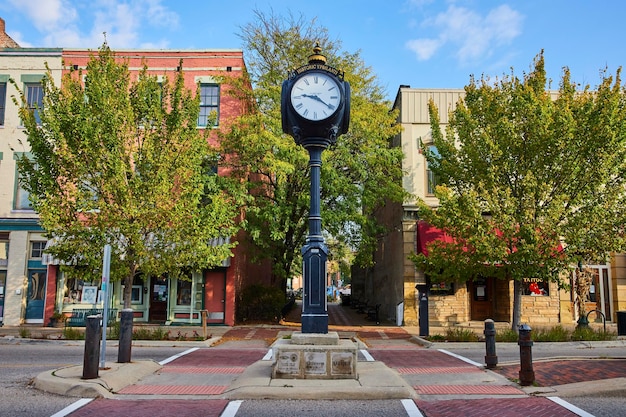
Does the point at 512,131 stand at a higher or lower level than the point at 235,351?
higher

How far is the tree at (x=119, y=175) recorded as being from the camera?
1568 cm

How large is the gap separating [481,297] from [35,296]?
60.6 ft

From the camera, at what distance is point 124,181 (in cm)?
1589

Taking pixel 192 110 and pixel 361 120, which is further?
pixel 361 120

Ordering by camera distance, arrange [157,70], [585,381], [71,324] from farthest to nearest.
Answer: [157,70], [71,324], [585,381]

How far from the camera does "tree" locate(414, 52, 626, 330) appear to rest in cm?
1602

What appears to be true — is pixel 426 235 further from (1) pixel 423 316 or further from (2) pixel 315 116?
(2) pixel 315 116

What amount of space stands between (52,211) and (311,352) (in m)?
10.6

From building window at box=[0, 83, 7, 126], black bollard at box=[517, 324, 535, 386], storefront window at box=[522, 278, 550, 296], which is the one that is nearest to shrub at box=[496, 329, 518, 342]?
black bollard at box=[517, 324, 535, 386]

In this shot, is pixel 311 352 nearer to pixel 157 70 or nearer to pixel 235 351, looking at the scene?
pixel 235 351

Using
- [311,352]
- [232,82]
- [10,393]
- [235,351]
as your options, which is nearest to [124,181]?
[235,351]

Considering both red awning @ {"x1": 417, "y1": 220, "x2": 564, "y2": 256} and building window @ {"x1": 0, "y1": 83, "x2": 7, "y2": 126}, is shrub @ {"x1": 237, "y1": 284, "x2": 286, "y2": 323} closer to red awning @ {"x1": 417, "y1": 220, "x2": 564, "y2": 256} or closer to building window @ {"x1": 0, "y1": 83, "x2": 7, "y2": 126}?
red awning @ {"x1": 417, "y1": 220, "x2": 564, "y2": 256}

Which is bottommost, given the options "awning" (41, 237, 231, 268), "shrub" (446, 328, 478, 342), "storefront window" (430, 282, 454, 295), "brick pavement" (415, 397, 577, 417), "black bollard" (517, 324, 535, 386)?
"brick pavement" (415, 397, 577, 417)

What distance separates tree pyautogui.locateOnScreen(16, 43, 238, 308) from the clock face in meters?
8.01
